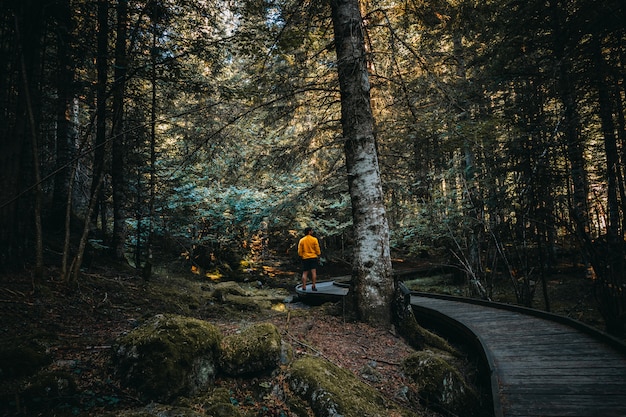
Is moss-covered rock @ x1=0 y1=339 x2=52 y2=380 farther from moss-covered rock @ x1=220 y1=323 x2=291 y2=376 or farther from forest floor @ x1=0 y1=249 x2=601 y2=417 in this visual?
moss-covered rock @ x1=220 y1=323 x2=291 y2=376

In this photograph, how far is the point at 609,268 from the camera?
19.2 ft

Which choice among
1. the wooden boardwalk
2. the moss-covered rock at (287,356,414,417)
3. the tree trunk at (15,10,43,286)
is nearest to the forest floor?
the moss-covered rock at (287,356,414,417)

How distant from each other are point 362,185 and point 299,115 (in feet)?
13.9

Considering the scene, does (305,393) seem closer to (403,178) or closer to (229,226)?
(403,178)

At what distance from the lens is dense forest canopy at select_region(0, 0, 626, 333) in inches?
218

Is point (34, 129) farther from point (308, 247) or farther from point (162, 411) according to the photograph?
point (308, 247)

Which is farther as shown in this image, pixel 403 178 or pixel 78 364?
pixel 403 178

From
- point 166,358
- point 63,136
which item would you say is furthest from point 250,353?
point 63,136

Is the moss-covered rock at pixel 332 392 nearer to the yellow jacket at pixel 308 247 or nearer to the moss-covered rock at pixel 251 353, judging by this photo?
the moss-covered rock at pixel 251 353

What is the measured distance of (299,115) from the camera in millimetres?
9680

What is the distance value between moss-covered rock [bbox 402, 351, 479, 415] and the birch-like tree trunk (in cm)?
168

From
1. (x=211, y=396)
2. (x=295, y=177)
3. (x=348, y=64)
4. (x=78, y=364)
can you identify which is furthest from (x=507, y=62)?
(x=78, y=364)

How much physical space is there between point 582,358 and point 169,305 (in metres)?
8.02

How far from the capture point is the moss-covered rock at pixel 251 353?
3.85 m
